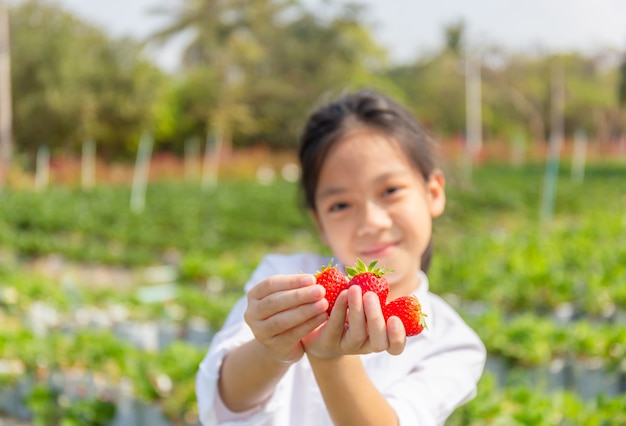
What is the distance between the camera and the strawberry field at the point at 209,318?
337 cm

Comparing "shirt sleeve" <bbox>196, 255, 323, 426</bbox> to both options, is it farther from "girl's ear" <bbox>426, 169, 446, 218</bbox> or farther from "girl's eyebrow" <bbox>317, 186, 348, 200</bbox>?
"girl's ear" <bbox>426, 169, 446, 218</bbox>

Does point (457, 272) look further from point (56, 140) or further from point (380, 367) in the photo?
point (56, 140)

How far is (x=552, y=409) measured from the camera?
109 inches

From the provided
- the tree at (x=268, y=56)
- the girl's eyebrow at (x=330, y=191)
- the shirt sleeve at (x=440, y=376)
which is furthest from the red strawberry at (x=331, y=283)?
the tree at (x=268, y=56)

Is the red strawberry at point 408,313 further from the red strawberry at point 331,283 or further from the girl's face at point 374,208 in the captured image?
the girl's face at point 374,208

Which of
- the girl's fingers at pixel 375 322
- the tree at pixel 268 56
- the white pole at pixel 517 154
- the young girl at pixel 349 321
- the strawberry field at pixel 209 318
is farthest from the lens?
the tree at pixel 268 56

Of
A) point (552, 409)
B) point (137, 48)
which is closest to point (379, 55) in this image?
point (137, 48)

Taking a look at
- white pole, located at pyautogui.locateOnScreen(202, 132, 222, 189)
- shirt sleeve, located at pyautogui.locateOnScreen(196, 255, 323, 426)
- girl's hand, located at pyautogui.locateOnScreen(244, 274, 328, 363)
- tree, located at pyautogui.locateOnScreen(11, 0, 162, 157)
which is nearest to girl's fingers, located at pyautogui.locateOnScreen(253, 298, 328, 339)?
girl's hand, located at pyautogui.locateOnScreen(244, 274, 328, 363)

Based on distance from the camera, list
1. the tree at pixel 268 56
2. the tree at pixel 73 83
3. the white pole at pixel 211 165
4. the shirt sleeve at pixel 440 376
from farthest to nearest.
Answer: the tree at pixel 268 56 → the tree at pixel 73 83 → the white pole at pixel 211 165 → the shirt sleeve at pixel 440 376

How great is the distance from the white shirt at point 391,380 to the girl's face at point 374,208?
14 centimetres

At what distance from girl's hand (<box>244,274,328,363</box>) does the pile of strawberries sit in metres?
0.03

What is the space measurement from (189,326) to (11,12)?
3055 centimetres

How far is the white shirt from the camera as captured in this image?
149 cm

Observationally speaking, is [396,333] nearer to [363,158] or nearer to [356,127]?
[363,158]
